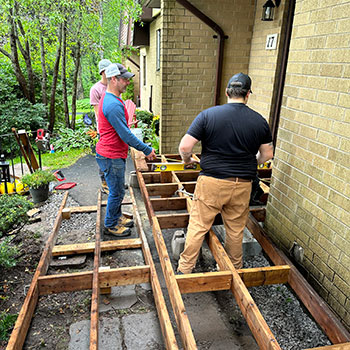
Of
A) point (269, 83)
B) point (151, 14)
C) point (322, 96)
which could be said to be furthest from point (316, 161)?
point (151, 14)

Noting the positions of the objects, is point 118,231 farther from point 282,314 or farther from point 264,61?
point 264,61

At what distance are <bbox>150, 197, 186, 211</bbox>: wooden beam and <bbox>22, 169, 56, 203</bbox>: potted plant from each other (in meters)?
2.63

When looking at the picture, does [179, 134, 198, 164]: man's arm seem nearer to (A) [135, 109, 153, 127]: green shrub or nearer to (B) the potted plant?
(B) the potted plant

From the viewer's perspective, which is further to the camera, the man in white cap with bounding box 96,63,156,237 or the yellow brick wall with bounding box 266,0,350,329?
the man in white cap with bounding box 96,63,156,237

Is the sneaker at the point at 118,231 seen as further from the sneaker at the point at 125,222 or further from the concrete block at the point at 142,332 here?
the concrete block at the point at 142,332

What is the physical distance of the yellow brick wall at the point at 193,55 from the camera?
641 cm

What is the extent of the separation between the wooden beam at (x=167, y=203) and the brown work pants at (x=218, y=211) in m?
1.01

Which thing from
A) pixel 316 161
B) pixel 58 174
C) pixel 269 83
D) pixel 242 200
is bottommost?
pixel 58 174

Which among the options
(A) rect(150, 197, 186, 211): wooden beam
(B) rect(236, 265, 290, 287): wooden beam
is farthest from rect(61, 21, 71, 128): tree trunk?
(B) rect(236, 265, 290, 287): wooden beam

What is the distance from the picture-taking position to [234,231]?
3330 millimetres

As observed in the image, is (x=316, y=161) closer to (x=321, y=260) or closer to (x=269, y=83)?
(x=321, y=260)

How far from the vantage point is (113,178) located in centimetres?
428

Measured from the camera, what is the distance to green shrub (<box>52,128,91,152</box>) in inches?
404

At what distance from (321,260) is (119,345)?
210cm
